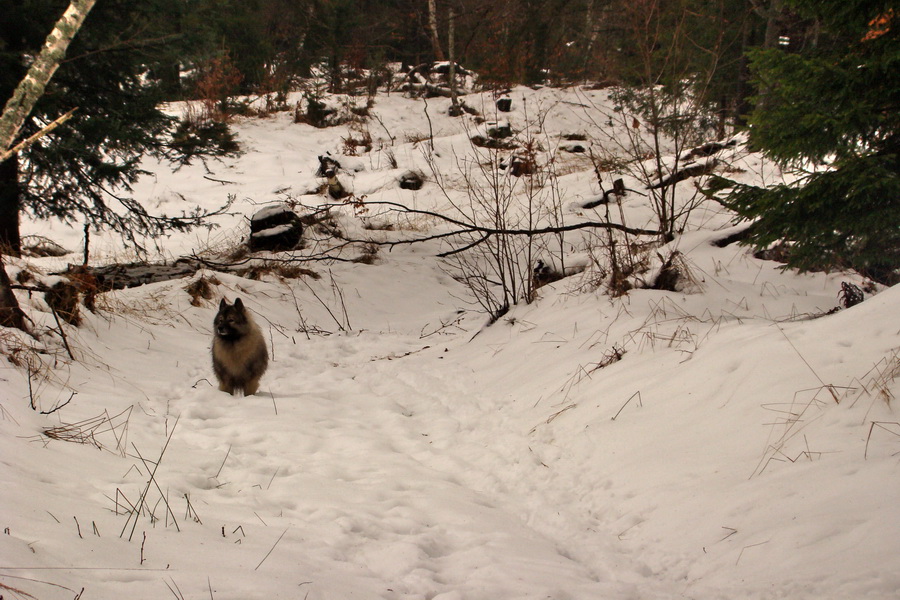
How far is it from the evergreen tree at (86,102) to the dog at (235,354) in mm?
3822

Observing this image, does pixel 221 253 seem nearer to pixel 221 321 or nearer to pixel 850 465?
pixel 221 321

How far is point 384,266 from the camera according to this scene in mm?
11375

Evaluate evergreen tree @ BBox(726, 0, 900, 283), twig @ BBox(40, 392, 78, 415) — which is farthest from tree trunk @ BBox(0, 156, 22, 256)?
evergreen tree @ BBox(726, 0, 900, 283)

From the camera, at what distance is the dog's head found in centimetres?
541

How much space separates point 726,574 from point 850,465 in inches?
30.4

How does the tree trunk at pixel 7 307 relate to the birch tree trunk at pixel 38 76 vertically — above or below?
below

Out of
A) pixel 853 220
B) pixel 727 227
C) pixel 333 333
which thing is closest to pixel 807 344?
pixel 853 220

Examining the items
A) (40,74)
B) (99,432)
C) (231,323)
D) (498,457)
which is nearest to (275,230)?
(231,323)

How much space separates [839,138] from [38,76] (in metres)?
5.29

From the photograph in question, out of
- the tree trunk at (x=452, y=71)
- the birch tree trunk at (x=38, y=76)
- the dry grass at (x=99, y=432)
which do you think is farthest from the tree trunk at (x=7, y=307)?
the tree trunk at (x=452, y=71)

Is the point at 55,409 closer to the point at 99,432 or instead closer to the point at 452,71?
the point at 99,432

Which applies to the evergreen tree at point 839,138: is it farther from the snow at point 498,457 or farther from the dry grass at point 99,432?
the dry grass at point 99,432

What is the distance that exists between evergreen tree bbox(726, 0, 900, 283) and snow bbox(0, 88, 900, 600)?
80 cm

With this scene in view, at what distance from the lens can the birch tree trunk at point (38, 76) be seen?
2.20 m
